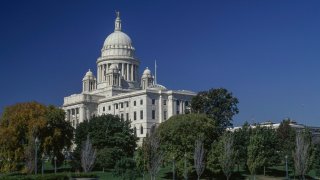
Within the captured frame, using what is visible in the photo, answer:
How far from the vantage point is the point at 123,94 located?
132 meters

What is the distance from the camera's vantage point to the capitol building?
126500 mm

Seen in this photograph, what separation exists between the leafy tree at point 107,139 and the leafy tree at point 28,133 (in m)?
4.14

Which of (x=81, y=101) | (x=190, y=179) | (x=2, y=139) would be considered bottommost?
(x=190, y=179)

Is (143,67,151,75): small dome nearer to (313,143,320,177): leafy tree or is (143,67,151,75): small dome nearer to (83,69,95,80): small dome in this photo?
(83,69,95,80): small dome

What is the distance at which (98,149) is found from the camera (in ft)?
267

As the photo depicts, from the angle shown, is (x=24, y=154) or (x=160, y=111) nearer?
(x=24, y=154)

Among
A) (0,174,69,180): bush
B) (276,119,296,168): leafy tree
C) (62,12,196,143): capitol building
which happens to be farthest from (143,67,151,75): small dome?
(0,174,69,180): bush

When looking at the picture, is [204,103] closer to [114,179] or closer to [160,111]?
[114,179]

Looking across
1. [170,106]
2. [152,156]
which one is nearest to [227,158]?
[152,156]

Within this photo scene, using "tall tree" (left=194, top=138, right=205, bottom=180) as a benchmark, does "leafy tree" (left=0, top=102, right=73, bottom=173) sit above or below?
above

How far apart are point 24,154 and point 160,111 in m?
57.7

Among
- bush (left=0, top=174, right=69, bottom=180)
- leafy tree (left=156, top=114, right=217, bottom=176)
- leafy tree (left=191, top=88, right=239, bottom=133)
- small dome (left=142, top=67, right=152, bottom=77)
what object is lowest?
bush (left=0, top=174, right=69, bottom=180)

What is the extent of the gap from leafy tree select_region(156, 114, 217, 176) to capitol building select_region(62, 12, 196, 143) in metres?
A: 42.5

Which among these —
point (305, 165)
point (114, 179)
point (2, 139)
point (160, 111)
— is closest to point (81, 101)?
point (160, 111)
